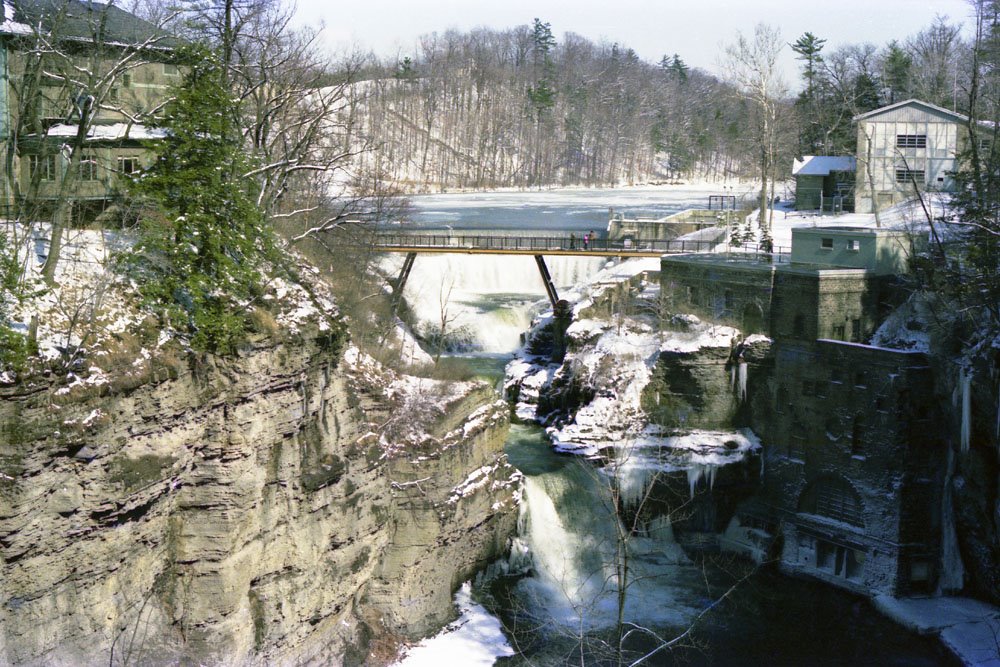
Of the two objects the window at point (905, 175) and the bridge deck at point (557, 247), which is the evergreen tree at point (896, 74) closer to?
the window at point (905, 175)

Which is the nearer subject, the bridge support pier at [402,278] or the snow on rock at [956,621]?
the snow on rock at [956,621]

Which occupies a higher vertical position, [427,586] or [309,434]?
[309,434]

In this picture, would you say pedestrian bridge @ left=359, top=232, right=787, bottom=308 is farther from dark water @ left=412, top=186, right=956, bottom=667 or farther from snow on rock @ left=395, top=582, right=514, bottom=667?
snow on rock @ left=395, top=582, right=514, bottom=667

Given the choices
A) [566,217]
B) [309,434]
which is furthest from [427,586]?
[566,217]

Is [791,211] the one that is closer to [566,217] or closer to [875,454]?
[566,217]

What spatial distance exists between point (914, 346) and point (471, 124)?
61459mm

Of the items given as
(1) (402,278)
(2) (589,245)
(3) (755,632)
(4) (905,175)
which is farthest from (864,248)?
(1) (402,278)

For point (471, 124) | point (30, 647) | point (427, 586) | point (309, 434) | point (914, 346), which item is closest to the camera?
point (30, 647)

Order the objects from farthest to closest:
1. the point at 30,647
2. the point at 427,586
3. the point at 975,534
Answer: the point at 975,534 → the point at 427,586 → the point at 30,647

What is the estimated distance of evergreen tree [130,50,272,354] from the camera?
2164 centimetres

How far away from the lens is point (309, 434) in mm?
24016

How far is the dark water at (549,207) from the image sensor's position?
65000 mm

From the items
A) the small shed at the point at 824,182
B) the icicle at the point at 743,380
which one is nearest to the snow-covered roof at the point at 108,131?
the icicle at the point at 743,380

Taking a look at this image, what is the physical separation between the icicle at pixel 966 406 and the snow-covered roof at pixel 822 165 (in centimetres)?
2425
